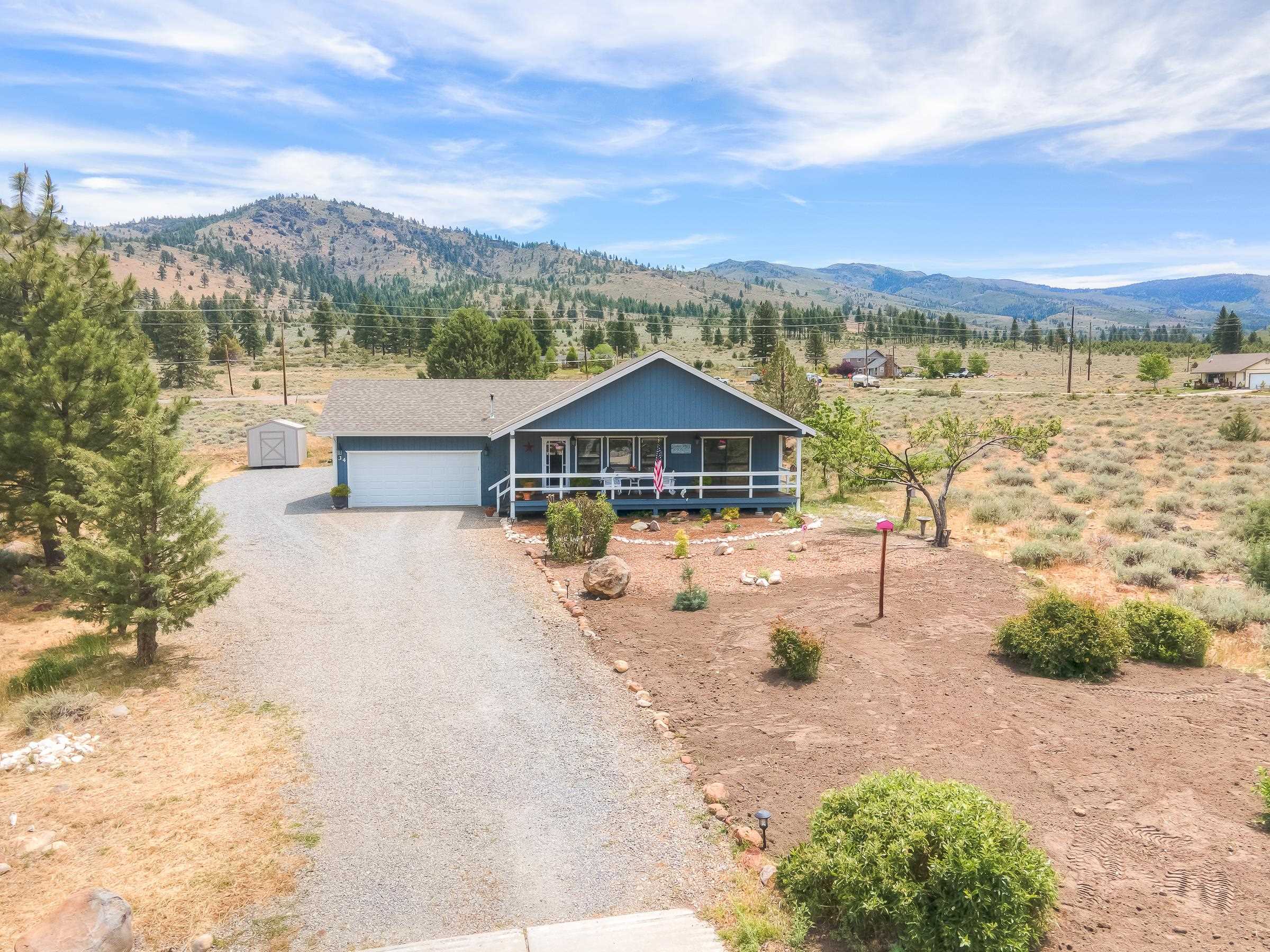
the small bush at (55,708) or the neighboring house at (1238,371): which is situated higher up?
the neighboring house at (1238,371)

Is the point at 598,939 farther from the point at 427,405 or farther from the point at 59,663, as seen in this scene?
the point at 427,405

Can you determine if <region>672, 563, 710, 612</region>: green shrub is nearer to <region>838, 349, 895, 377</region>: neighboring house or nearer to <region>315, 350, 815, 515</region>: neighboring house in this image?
<region>315, 350, 815, 515</region>: neighboring house

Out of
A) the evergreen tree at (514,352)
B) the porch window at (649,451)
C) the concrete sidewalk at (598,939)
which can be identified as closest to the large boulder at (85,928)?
the concrete sidewalk at (598,939)

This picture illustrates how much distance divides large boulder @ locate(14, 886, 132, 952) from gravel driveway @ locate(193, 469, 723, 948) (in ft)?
4.16

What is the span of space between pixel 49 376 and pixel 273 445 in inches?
848

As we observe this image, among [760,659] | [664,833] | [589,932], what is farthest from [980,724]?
[589,932]

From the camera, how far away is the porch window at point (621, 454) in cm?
2581

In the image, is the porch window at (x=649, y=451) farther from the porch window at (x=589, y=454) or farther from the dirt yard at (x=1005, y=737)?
the dirt yard at (x=1005, y=737)

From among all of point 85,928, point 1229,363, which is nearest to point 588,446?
point 85,928

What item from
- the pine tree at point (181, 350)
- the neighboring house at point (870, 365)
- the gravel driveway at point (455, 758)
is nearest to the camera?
the gravel driveway at point (455, 758)

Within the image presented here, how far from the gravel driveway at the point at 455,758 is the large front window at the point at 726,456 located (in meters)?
10.6

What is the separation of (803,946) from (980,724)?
4.15 meters

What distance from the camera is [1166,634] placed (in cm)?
→ 1073

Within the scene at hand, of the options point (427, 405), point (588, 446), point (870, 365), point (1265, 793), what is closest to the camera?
point (1265, 793)
